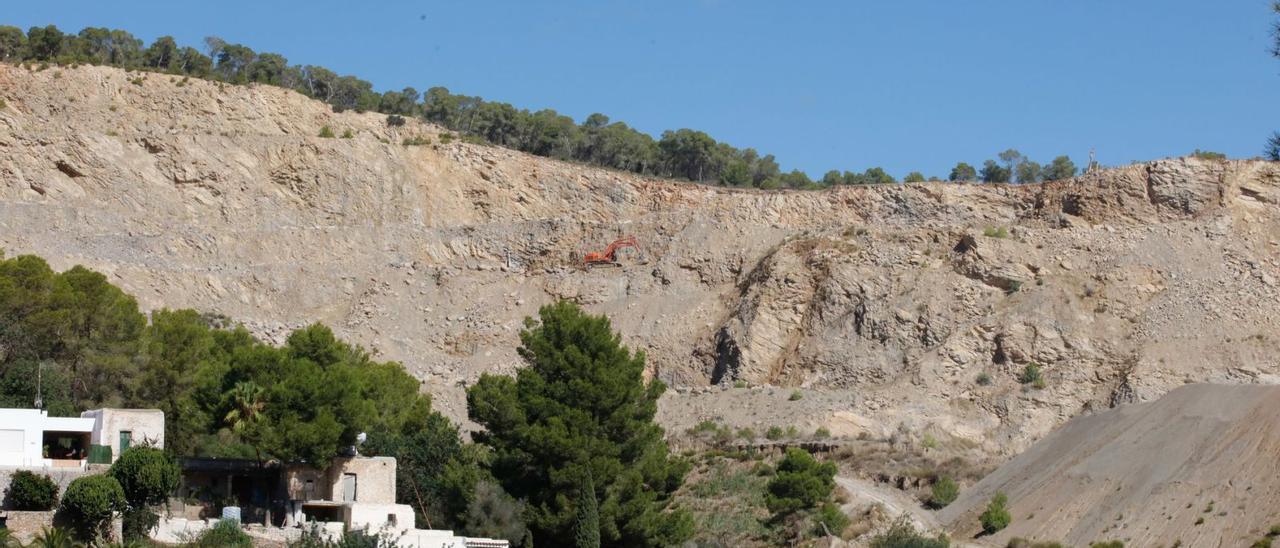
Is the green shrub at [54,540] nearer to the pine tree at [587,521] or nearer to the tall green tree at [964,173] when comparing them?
the pine tree at [587,521]

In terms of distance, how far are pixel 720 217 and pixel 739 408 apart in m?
15.2

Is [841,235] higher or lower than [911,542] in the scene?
higher

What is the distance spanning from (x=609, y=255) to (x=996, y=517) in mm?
29507

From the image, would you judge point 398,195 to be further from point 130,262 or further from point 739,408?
point 739,408

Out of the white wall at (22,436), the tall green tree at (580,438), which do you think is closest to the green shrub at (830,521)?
the tall green tree at (580,438)

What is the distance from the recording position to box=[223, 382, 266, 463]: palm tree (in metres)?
45.1

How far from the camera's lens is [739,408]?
2655 inches

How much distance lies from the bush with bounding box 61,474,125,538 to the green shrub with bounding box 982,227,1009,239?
44236 millimetres

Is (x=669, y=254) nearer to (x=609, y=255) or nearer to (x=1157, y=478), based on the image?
(x=609, y=255)

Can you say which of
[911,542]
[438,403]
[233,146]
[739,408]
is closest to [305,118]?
[233,146]

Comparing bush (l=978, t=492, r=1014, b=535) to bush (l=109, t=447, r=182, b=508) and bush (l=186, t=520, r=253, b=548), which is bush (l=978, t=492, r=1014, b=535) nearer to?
bush (l=186, t=520, r=253, b=548)

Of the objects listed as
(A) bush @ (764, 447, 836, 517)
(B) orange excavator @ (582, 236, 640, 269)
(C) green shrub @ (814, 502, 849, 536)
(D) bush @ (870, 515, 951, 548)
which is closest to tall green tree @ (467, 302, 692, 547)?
(D) bush @ (870, 515, 951, 548)

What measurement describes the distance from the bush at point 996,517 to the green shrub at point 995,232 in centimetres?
2164

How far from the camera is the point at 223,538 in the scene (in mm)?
37844
